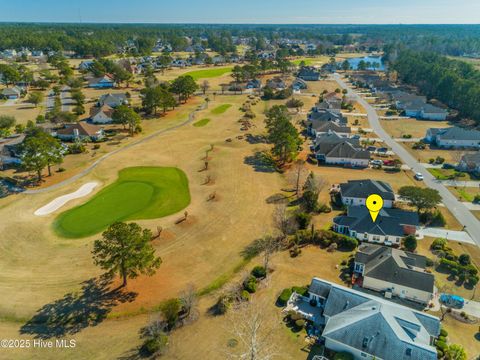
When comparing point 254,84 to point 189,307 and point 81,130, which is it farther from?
point 189,307

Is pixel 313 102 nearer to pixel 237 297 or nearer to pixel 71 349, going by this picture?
pixel 237 297

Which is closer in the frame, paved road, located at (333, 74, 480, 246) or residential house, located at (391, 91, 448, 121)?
paved road, located at (333, 74, 480, 246)

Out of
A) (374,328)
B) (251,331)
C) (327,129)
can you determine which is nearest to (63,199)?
(251,331)

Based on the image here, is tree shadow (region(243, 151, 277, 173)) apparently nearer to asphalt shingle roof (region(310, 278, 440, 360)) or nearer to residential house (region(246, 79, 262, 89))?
asphalt shingle roof (region(310, 278, 440, 360))

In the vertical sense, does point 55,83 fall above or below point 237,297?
above

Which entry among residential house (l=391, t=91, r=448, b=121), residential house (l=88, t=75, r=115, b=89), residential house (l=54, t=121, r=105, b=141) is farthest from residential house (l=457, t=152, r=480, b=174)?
residential house (l=88, t=75, r=115, b=89)

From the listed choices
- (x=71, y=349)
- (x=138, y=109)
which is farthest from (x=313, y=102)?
(x=71, y=349)
